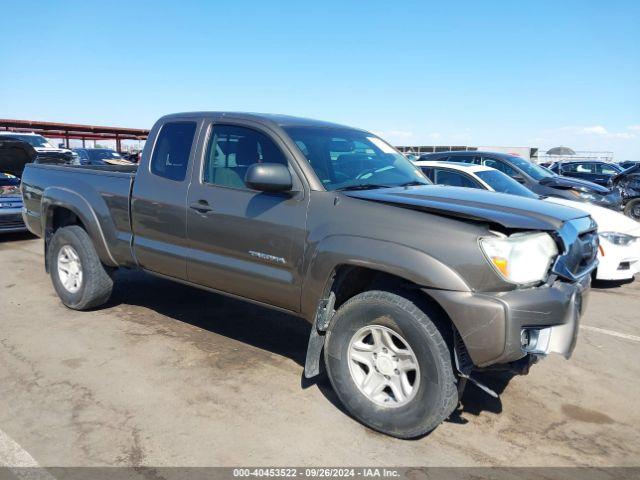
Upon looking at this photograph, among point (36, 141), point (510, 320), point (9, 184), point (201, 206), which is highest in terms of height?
point (201, 206)

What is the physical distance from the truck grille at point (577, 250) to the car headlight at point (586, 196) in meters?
5.59

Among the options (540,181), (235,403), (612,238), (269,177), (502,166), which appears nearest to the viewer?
(269,177)

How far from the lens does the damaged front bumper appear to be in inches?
107

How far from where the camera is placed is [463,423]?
3332 mm

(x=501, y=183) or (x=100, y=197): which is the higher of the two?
(x=501, y=183)

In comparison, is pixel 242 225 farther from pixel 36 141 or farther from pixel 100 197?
pixel 36 141

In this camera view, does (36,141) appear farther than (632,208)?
Yes

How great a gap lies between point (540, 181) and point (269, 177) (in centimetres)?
670

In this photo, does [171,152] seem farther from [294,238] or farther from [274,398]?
[274,398]

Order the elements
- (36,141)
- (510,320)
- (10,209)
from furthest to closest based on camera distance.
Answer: (36,141) → (10,209) → (510,320)

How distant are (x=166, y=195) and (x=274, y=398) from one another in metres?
1.84

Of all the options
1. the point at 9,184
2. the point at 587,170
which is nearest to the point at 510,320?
the point at 9,184

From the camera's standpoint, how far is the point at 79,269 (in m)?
5.15

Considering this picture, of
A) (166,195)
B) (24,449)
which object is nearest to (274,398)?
(24,449)
